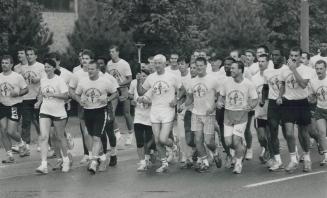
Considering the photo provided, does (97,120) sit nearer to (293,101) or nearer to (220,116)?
(220,116)

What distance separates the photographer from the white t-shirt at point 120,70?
16094 millimetres

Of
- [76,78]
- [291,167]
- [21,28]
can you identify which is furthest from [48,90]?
[21,28]

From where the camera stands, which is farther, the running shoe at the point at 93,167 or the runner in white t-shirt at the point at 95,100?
the runner in white t-shirt at the point at 95,100

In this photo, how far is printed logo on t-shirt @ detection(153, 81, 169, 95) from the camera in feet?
42.3

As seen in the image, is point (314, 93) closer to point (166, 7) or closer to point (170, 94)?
point (170, 94)

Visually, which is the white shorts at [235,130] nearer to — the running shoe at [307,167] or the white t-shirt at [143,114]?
the running shoe at [307,167]

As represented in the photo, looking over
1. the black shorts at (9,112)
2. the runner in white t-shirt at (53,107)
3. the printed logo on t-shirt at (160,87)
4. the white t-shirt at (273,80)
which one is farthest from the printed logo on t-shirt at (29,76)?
the white t-shirt at (273,80)

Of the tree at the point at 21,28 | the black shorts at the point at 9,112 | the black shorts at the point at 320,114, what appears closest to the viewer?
the black shorts at the point at 320,114

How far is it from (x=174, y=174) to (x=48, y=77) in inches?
108

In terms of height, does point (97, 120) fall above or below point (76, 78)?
below

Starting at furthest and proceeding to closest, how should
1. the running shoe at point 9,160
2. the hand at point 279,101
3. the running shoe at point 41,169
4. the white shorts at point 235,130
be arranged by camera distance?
the running shoe at point 9,160 → the running shoe at point 41,169 → the hand at point 279,101 → the white shorts at point 235,130

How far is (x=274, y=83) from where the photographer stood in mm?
13133

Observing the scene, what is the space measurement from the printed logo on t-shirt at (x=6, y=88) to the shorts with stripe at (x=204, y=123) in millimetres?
3741

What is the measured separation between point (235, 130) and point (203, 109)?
2.31ft
